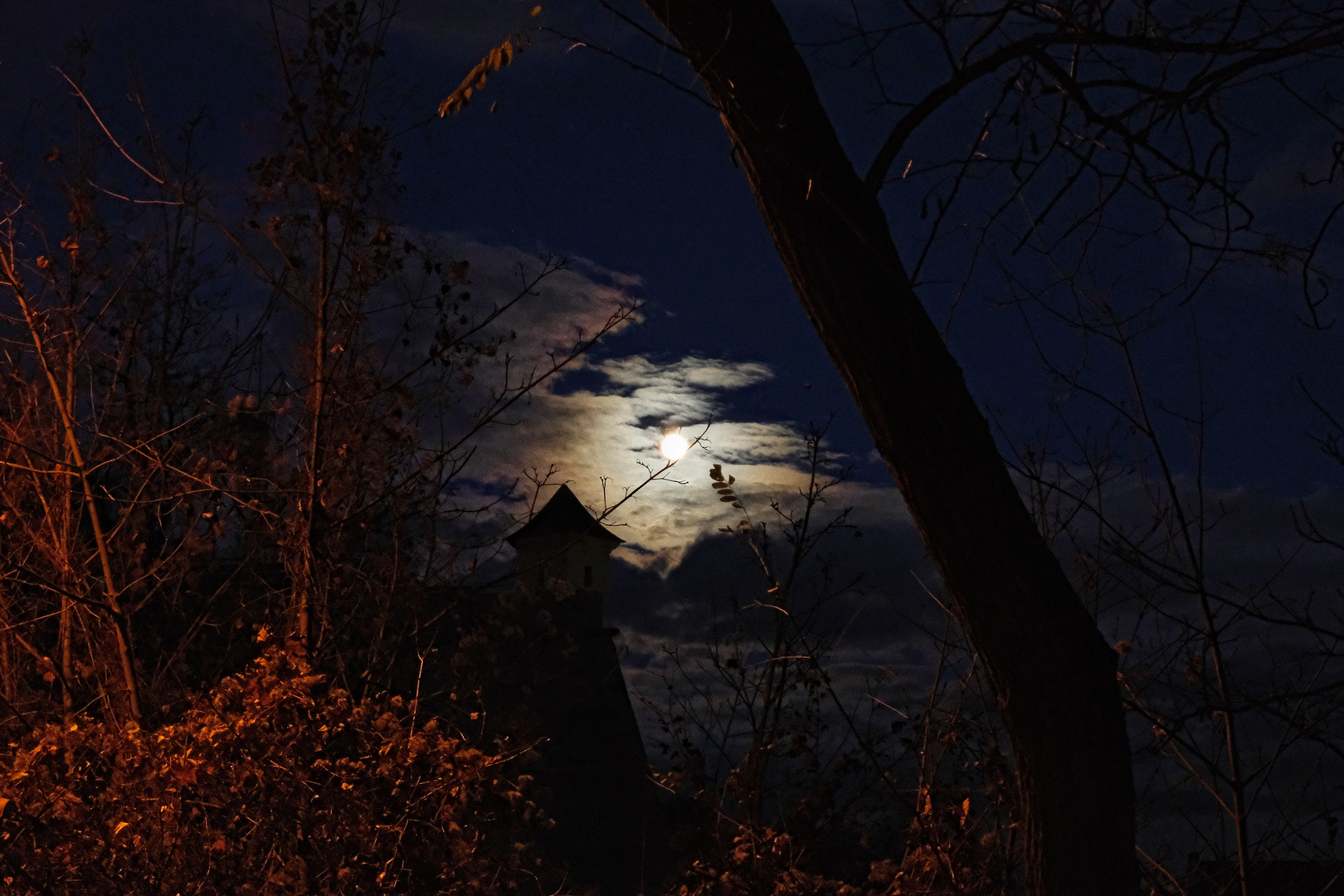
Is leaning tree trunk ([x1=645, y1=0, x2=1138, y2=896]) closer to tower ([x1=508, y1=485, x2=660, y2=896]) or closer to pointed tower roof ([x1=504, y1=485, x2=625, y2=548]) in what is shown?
tower ([x1=508, y1=485, x2=660, y2=896])

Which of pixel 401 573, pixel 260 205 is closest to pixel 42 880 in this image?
pixel 401 573

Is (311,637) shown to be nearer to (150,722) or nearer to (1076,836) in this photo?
(150,722)

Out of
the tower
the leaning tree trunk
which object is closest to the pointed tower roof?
the tower

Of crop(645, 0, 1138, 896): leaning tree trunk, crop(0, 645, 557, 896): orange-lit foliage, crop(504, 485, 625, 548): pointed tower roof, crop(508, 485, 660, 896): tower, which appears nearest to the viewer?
crop(645, 0, 1138, 896): leaning tree trunk

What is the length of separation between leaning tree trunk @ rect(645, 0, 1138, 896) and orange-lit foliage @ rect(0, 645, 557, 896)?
3.34 m

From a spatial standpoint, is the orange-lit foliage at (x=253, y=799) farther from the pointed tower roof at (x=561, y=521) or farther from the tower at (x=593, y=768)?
the pointed tower roof at (x=561, y=521)

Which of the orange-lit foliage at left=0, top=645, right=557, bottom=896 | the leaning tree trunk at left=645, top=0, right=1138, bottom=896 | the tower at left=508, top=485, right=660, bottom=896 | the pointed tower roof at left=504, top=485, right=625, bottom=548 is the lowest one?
the tower at left=508, top=485, right=660, bottom=896

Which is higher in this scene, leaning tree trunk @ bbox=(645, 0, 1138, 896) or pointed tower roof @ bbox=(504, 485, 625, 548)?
pointed tower roof @ bbox=(504, 485, 625, 548)

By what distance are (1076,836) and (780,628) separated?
12.4 feet

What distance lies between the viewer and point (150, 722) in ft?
18.8

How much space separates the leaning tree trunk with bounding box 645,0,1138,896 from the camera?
112 inches

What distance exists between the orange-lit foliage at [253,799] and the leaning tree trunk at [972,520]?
334cm

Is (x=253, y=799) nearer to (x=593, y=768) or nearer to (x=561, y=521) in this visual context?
(x=593, y=768)

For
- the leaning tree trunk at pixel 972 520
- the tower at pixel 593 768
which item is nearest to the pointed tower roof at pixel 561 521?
the tower at pixel 593 768
